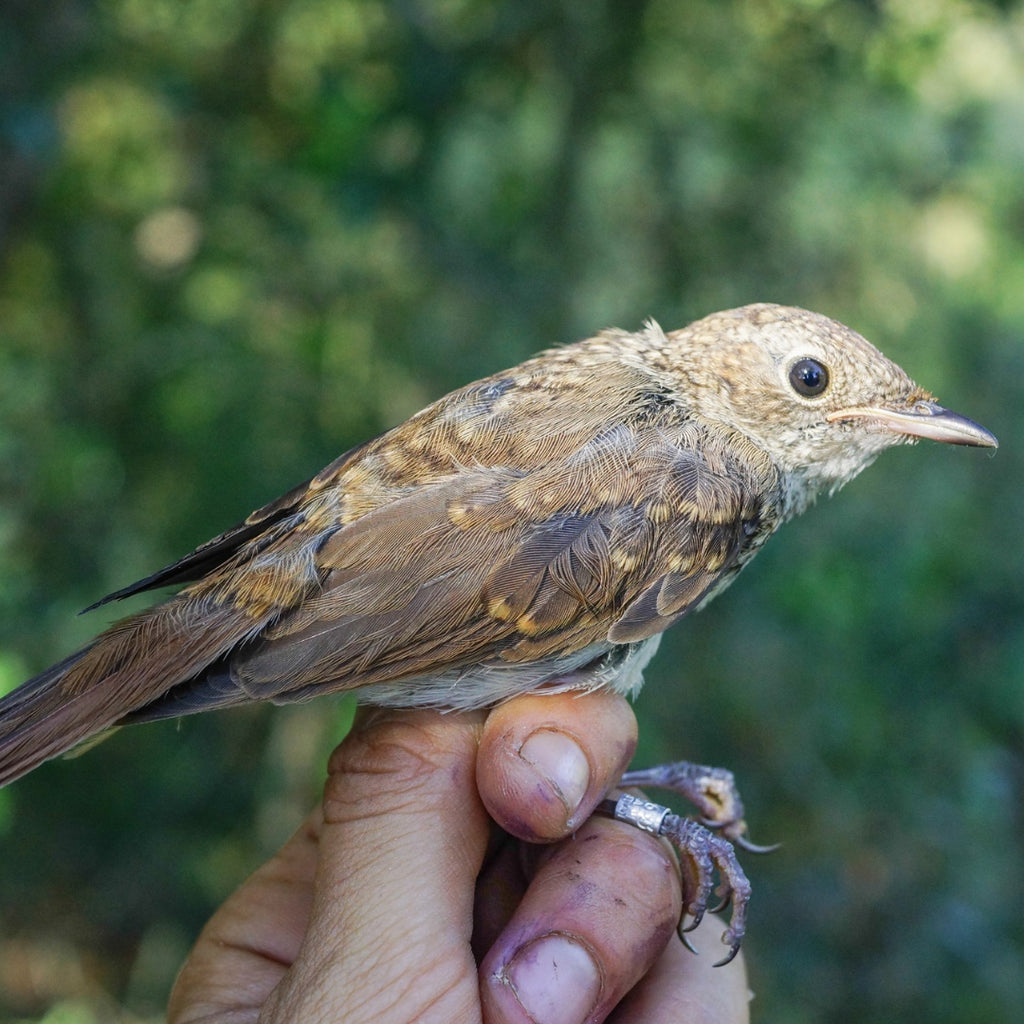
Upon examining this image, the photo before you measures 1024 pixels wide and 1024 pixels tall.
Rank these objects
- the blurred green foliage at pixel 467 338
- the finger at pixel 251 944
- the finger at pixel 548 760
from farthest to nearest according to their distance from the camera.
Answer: the blurred green foliage at pixel 467 338, the finger at pixel 251 944, the finger at pixel 548 760

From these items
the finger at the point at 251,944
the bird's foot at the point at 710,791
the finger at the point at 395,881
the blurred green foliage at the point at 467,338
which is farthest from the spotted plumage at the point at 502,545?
the blurred green foliage at the point at 467,338

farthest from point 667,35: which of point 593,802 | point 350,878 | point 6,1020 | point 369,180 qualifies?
point 6,1020

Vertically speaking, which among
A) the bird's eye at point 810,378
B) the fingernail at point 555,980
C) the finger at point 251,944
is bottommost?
the finger at point 251,944

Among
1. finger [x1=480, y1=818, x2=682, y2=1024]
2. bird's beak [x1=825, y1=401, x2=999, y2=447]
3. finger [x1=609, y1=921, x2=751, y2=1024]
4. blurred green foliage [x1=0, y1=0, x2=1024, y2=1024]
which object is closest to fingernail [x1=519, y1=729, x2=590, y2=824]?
finger [x1=480, y1=818, x2=682, y2=1024]

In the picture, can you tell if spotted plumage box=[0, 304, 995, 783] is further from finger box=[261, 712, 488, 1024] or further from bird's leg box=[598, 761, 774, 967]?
bird's leg box=[598, 761, 774, 967]

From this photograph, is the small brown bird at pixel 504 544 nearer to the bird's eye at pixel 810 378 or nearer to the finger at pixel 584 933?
the bird's eye at pixel 810 378

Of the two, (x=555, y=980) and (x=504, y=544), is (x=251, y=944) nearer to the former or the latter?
(x=555, y=980)

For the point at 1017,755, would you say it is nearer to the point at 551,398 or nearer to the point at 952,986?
the point at 952,986
